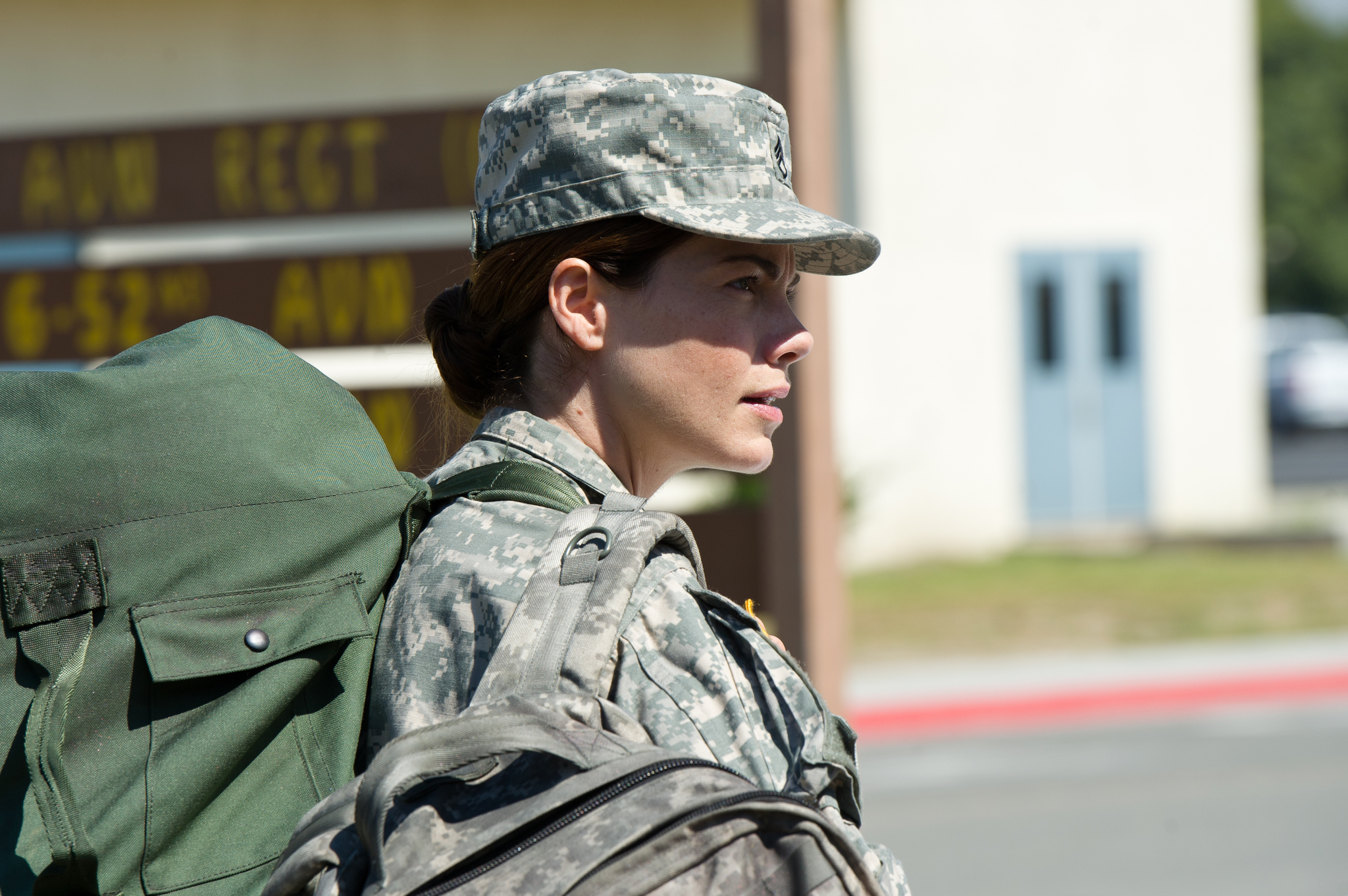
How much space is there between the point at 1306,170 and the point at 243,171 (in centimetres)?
3689

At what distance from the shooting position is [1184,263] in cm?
1239

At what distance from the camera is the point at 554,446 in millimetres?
1562

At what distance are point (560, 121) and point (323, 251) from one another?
10.4 ft

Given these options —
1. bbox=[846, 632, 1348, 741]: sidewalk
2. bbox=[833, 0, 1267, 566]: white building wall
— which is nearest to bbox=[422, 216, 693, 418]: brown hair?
bbox=[846, 632, 1348, 741]: sidewalk

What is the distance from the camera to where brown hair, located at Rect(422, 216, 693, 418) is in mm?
1535

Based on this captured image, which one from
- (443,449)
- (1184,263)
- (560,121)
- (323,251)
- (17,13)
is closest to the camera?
(560,121)

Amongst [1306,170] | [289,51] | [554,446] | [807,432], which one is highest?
[289,51]

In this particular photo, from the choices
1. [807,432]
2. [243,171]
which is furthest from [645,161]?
[243,171]

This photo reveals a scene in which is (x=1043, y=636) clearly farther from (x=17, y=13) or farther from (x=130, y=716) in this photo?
(x=130, y=716)

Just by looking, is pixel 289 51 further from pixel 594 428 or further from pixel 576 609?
pixel 576 609

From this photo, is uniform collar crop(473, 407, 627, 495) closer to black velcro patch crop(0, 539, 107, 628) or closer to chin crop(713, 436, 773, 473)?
chin crop(713, 436, 773, 473)

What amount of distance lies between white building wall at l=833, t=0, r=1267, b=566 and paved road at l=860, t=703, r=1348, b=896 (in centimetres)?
444

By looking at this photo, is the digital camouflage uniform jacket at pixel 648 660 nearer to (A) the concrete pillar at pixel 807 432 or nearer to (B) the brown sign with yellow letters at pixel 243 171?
(A) the concrete pillar at pixel 807 432

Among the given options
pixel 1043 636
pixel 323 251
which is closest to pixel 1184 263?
pixel 1043 636
